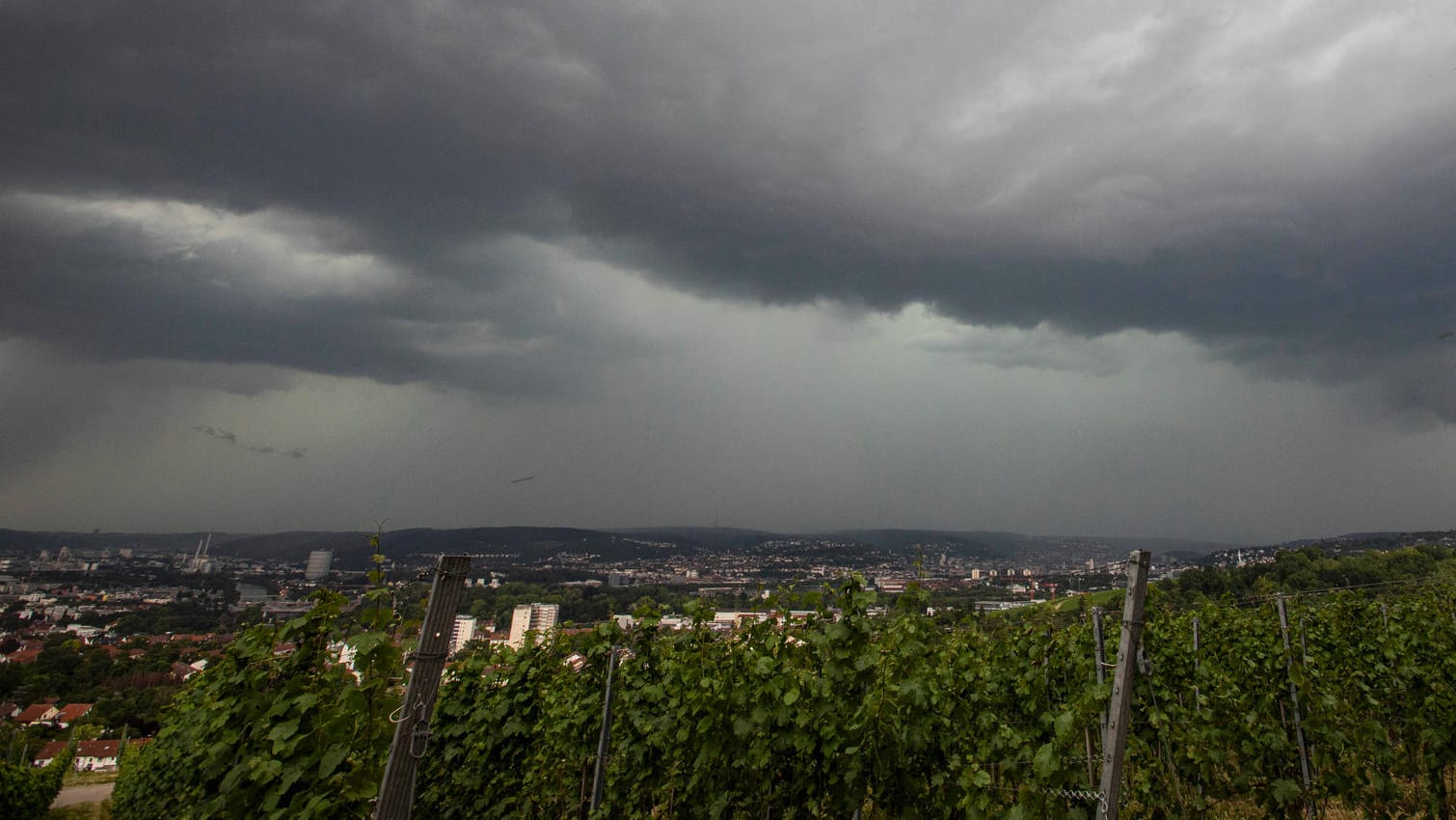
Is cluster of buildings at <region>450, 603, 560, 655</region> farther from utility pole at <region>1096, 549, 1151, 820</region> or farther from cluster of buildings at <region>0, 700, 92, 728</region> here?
cluster of buildings at <region>0, 700, 92, 728</region>

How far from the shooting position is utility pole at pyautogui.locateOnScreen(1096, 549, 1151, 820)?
3.08m

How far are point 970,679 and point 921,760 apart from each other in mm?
1400

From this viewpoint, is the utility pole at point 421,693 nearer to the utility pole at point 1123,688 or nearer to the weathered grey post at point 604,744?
the weathered grey post at point 604,744

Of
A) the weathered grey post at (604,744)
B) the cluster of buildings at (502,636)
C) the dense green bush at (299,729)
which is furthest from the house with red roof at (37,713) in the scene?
the dense green bush at (299,729)

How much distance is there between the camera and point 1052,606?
21.9 ft

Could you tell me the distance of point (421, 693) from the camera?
320 centimetres

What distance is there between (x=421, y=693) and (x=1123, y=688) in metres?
3.33

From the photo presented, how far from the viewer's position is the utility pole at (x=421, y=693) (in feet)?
10.1

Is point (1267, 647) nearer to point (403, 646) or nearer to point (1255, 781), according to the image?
point (1255, 781)

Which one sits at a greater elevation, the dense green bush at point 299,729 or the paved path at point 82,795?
the dense green bush at point 299,729

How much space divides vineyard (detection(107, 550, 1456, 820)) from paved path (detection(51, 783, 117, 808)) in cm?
1915

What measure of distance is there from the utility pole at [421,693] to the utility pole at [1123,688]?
314cm

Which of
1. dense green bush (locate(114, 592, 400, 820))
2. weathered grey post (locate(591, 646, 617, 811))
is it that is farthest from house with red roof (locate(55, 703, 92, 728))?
dense green bush (locate(114, 592, 400, 820))

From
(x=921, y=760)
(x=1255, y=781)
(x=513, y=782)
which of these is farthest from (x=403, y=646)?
(x=1255, y=781)
